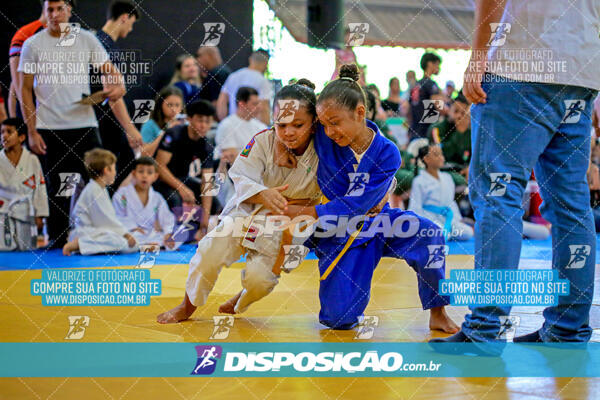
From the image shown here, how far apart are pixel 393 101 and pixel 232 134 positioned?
11.2 feet

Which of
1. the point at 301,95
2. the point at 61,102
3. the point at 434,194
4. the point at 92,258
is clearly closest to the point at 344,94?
the point at 301,95

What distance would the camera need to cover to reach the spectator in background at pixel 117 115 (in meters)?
5.19

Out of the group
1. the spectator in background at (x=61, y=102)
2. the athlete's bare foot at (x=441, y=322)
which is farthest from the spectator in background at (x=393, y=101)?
the athlete's bare foot at (x=441, y=322)

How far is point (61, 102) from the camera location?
16.6ft

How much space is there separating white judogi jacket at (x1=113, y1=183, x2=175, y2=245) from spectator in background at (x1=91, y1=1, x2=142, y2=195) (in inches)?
9.4

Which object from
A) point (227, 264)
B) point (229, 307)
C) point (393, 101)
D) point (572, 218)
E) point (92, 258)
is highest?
point (393, 101)

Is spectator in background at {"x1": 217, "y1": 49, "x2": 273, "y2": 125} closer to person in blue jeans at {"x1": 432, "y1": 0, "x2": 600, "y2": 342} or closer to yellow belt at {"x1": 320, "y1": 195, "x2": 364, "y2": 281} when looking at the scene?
yellow belt at {"x1": 320, "y1": 195, "x2": 364, "y2": 281}

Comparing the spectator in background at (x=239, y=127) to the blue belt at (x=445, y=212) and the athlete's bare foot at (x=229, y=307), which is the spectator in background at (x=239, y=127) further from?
the athlete's bare foot at (x=229, y=307)

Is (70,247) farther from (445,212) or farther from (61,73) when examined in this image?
(445,212)

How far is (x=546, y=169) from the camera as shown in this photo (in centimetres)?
223

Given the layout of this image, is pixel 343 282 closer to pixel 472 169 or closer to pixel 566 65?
pixel 472 169

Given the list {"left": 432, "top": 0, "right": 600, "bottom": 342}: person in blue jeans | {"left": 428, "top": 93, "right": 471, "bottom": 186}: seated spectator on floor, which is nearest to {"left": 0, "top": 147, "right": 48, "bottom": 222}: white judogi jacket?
{"left": 428, "top": 93, "right": 471, "bottom": 186}: seated spectator on floor

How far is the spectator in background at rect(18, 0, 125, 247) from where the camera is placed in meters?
4.96

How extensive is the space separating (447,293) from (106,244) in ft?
9.82
